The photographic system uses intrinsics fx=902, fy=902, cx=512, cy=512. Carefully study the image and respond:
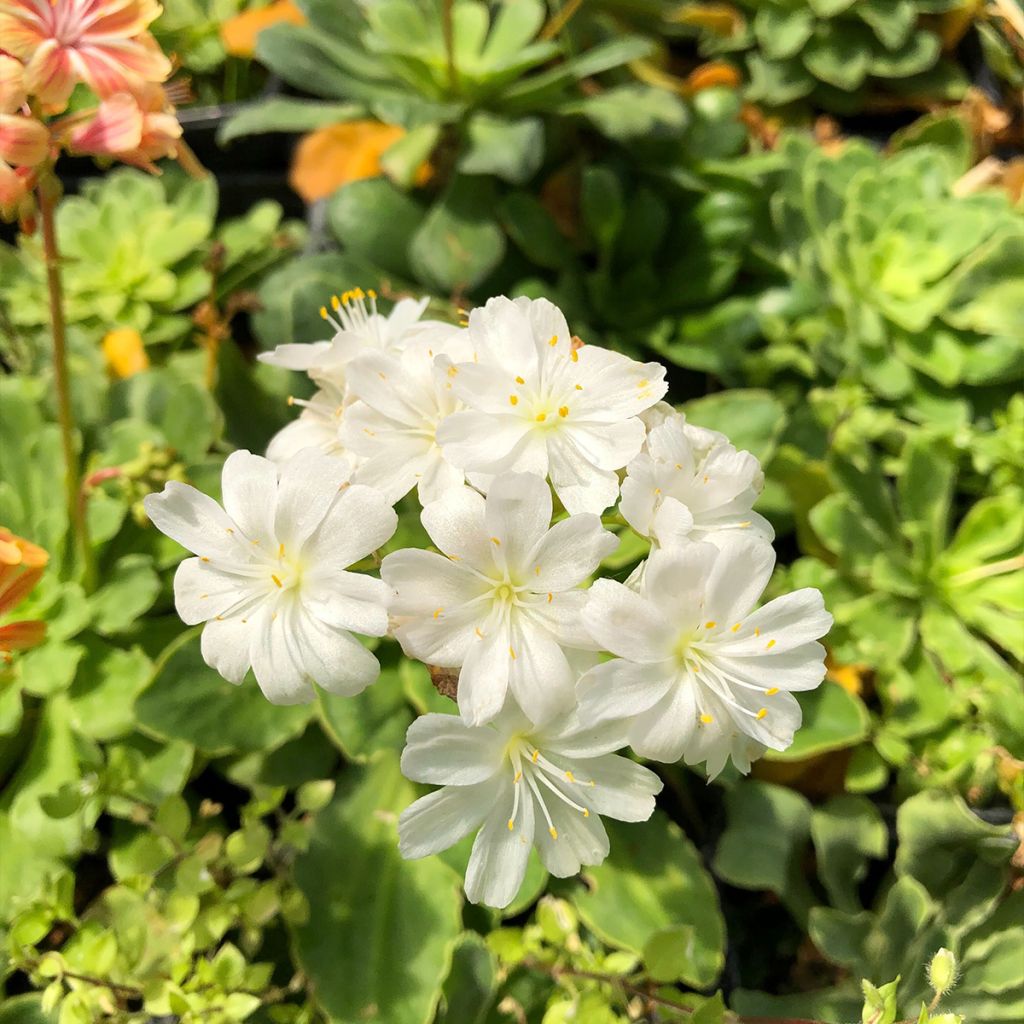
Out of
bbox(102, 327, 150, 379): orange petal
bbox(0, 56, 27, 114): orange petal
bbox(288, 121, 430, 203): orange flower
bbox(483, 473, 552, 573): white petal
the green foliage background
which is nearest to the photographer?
bbox(483, 473, 552, 573): white petal

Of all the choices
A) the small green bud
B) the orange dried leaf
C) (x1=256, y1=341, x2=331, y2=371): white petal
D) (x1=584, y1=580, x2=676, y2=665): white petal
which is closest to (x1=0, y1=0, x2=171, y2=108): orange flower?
(x1=256, y1=341, x2=331, y2=371): white petal

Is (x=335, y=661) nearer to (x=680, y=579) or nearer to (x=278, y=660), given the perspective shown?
(x=278, y=660)

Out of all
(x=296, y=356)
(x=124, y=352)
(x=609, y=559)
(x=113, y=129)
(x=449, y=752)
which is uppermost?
(x=113, y=129)

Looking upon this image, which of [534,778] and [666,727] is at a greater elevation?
[666,727]

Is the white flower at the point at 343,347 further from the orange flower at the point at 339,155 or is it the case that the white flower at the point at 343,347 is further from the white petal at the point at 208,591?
the orange flower at the point at 339,155

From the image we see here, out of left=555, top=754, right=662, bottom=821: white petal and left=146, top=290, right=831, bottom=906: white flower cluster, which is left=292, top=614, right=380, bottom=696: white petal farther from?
left=555, top=754, right=662, bottom=821: white petal

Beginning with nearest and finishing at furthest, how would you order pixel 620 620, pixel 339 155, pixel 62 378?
pixel 620 620 → pixel 62 378 → pixel 339 155

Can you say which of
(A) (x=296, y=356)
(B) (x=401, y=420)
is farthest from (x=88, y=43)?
(B) (x=401, y=420)
